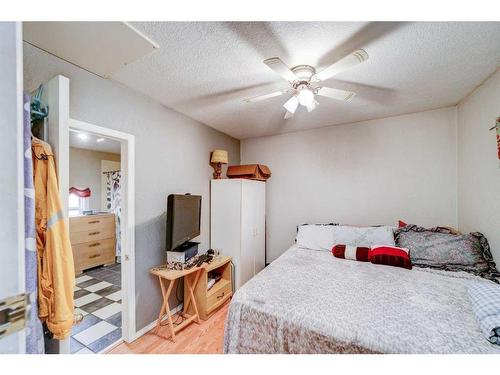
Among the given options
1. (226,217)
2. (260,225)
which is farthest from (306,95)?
(260,225)

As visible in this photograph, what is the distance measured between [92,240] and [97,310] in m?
1.69

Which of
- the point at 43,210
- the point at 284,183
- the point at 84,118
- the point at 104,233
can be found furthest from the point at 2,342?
the point at 104,233

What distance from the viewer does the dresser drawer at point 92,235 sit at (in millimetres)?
3525

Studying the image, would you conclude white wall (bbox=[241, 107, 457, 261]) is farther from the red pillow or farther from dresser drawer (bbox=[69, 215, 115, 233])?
dresser drawer (bbox=[69, 215, 115, 233])

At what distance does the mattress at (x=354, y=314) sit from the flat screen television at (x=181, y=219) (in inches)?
35.4

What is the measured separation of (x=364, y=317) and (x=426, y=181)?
7.06 ft

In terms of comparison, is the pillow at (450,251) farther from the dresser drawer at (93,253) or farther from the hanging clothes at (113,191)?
the hanging clothes at (113,191)

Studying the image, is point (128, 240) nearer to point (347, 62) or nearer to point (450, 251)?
point (347, 62)

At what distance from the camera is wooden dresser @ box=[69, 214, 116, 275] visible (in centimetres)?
354

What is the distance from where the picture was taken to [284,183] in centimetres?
351

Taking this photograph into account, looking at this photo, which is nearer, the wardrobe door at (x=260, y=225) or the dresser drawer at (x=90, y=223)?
the wardrobe door at (x=260, y=225)

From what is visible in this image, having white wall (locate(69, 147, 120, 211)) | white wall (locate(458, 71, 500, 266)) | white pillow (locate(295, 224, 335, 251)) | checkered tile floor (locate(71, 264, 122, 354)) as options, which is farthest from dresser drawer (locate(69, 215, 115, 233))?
white wall (locate(458, 71, 500, 266))

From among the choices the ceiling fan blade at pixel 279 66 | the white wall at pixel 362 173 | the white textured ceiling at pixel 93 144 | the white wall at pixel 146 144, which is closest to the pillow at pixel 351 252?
the white wall at pixel 362 173
